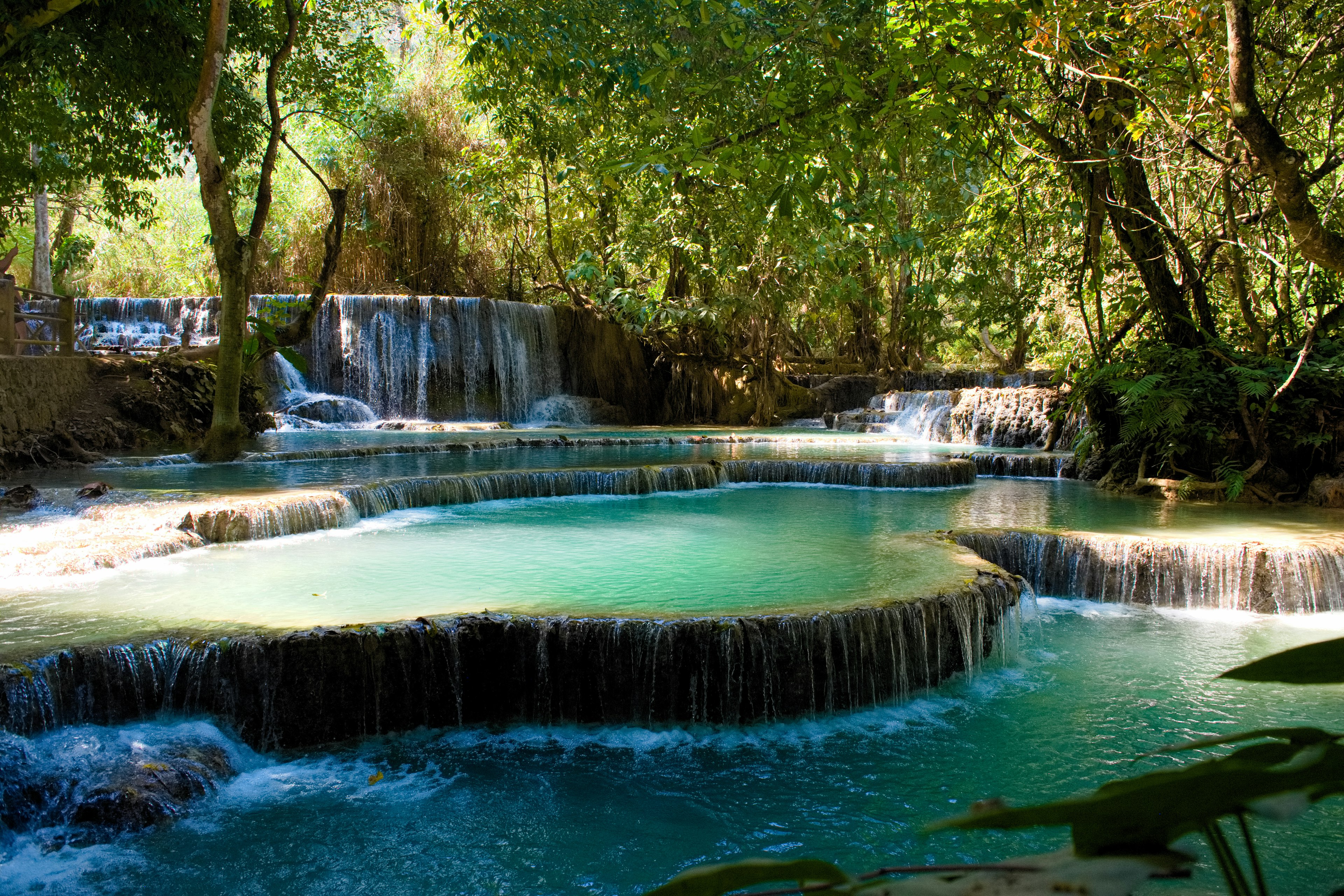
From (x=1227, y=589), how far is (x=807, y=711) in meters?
4.28

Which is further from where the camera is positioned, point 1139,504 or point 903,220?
point 903,220

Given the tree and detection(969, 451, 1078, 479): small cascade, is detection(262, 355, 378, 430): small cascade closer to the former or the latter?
the tree

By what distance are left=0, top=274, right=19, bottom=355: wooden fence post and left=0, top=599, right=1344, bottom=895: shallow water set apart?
964 centimetres

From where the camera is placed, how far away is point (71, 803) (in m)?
4.06

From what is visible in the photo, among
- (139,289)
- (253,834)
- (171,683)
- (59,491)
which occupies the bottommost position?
(253,834)

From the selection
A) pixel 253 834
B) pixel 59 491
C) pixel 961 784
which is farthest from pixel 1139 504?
pixel 59 491

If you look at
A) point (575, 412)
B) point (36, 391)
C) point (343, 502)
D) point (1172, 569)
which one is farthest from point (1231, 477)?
point (575, 412)

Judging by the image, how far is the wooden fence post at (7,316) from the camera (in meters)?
11.8

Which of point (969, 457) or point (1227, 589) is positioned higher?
point (969, 457)

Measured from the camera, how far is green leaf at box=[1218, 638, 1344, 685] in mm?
565

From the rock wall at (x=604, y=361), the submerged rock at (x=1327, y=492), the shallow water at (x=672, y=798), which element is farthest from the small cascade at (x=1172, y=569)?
the rock wall at (x=604, y=361)

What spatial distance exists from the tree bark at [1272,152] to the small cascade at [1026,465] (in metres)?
8.88

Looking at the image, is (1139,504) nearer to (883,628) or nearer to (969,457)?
(969,457)

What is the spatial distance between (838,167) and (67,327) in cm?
1252
